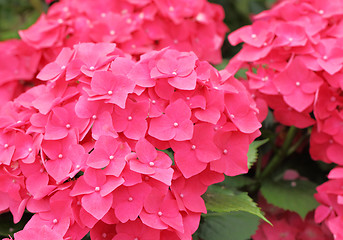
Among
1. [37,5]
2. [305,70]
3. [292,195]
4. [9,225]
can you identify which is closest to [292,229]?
[292,195]

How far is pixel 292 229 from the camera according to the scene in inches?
47.5

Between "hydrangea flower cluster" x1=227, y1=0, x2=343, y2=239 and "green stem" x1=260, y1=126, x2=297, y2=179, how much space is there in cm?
14

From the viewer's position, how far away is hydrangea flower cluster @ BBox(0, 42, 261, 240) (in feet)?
2.53

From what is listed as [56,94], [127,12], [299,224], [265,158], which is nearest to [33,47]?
[127,12]

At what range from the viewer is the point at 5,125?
0.91 m

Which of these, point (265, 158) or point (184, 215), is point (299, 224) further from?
point (184, 215)

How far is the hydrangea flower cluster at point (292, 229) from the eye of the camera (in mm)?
1167

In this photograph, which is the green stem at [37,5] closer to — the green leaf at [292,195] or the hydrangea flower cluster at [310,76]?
the hydrangea flower cluster at [310,76]

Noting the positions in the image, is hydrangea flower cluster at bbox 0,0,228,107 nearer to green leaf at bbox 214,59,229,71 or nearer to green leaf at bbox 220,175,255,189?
green leaf at bbox 214,59,229,71

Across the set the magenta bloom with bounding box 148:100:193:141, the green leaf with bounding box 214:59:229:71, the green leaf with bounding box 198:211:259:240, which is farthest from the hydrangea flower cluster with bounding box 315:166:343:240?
the green leaf with bounding box 214:59:229:71

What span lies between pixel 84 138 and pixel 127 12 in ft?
2.10

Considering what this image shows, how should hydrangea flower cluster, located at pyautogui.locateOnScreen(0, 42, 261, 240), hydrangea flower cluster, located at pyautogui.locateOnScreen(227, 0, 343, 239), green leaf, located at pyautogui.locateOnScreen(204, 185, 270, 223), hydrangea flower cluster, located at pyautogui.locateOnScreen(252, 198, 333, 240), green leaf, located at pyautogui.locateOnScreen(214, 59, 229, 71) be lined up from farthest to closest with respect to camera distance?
green leaf, located at pyautogui.locateOnScreen(214, 59, 229, 71)
hydrangea flower cluster, located at pyautogui.locateOnScreen(252, 198, 333, 240)
hydrangea flower cluster, located at pyautogui.locateOnScreen(227, 0, 343, 239)
green leaf, located at pyautogui.locateOnScreen(204, 185, 270, 223)
hydrangea flower cluster, located at pyautogui.locateOnScreen(0, 42, 261, 240)

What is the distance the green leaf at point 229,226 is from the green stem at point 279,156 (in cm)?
22

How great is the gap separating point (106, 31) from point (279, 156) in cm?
65
